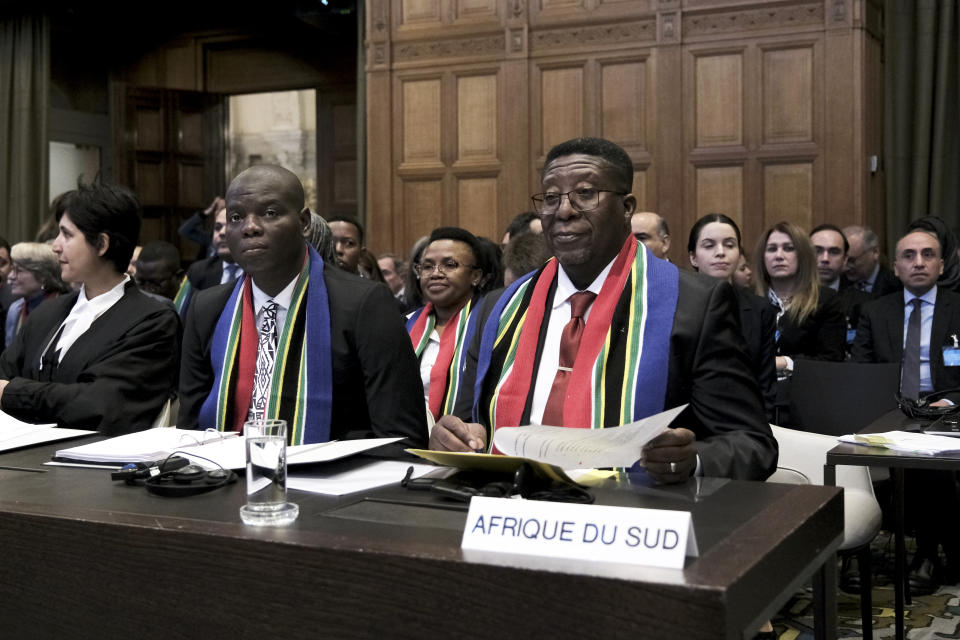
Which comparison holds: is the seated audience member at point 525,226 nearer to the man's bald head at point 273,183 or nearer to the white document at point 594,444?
the man's bald head at point 273,183

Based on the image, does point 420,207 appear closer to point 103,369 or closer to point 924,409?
point 924,409

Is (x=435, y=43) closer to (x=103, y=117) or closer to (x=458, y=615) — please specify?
(x=103, y=117)

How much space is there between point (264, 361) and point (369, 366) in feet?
0.90

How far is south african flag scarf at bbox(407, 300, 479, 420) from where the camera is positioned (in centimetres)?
422

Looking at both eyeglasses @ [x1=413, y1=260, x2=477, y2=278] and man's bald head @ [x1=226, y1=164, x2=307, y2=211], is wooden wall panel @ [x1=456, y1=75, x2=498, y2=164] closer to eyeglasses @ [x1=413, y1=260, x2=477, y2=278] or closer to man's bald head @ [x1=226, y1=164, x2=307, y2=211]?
eyeglasses @ [x1=413, y1=260, x2=477, y2=278]

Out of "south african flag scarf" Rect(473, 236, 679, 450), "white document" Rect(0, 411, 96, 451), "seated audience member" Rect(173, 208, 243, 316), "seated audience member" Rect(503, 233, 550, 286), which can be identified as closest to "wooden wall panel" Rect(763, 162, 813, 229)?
"seated audience member" Rect(173, 208, 243, 316)

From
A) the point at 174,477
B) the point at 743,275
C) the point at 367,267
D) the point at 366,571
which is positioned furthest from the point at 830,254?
the point at 366,571

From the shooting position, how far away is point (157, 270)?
22.0ft

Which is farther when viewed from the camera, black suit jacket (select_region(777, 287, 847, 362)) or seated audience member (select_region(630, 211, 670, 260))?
black suit jacket (select_region(777, 287, 847, 362))

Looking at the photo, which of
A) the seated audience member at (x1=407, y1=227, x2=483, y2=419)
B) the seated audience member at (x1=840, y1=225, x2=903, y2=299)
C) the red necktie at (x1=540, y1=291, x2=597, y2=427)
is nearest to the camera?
the red necktie at (x1=540, y1=291, x2=597, y2=427)

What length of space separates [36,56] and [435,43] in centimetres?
530

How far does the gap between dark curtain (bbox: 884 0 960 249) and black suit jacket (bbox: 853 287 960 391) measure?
3.72 m

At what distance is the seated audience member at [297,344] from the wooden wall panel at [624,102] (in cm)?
637

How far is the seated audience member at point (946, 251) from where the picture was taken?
592 cm
